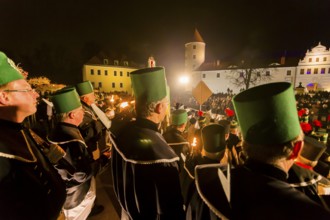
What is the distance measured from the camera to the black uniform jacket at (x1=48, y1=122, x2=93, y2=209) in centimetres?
301

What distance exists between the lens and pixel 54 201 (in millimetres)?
1739

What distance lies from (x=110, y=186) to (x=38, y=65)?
3837cm

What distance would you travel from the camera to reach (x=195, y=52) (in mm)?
57938

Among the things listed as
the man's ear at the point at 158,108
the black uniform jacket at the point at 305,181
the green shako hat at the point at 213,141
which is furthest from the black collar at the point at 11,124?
the black uniform jacket at the point at 305,181

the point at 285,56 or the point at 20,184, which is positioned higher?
the point at 285,56

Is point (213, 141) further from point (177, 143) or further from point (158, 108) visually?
point (177, 143)

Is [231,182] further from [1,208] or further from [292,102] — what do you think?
[1,208]

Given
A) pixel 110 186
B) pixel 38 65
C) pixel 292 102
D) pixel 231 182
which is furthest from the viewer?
pixel 38 65

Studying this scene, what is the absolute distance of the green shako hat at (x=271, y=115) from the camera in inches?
53.0

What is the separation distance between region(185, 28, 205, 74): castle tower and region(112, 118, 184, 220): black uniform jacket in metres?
57.8

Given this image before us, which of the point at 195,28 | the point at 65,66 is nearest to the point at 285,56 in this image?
the point at 195,28

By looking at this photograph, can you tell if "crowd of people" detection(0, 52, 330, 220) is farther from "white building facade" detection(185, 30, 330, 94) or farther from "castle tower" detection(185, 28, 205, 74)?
"castle tower" detection(185, 28, 205, 74)

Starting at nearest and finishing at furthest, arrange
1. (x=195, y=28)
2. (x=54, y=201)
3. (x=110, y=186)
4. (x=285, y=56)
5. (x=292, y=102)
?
(x=292, y=102) → (x=54, y=201) → (x=110, y=186) → (x=285, y=56) → (x=195, y=28)

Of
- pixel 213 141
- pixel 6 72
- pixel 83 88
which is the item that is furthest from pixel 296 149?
pixel 83 88
